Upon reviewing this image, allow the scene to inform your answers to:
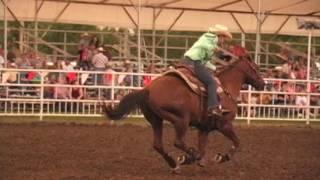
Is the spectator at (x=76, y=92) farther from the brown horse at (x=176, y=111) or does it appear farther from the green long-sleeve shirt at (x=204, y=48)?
the green long-sleeve shirt at (x=204, y=48)

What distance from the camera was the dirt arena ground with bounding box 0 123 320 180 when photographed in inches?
380

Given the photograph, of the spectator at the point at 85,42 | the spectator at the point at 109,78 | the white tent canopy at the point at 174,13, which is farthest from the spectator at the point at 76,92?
the white tent canopy at the point at 174,13

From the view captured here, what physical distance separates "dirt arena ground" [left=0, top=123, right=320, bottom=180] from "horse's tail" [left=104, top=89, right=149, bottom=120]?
28.9 inches

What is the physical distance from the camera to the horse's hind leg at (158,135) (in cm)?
999

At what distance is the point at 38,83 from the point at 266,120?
6.68 metres

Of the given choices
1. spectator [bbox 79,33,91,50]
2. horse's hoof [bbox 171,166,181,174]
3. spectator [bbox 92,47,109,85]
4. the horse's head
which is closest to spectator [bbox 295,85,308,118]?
spectator [bbox 92,47,109,85]

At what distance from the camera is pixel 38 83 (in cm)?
1978

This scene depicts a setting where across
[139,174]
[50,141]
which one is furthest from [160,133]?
[50,141]

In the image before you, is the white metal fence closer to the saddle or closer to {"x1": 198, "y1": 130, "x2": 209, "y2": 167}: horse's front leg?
{"x1": 198, "y1": 130, "x2": 209, "y2": 167}: horse's front leg

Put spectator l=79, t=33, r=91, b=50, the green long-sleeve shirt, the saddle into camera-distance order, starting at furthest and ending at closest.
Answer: spectator l=79, t=33, r=91, b=50 → the green long-sleeve shirt → the saddle

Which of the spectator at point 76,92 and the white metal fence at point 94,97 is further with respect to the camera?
the spectator at point 76,92

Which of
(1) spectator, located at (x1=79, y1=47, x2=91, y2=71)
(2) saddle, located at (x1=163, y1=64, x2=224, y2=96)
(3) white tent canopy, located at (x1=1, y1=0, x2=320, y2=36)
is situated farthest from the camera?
(3) white tent canopy, located at (x1=1, y1=0, x2=320, y2=36)

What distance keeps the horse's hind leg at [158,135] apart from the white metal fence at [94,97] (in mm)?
8948

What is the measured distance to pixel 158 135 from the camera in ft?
33.3
